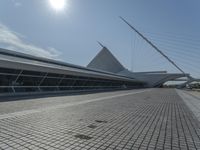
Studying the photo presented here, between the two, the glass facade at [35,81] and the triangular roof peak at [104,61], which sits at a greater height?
the triangular roof peak at [104,61]

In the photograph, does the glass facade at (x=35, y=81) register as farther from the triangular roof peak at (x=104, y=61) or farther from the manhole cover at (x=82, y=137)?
the triangular roof peak at (x=104, y=61)

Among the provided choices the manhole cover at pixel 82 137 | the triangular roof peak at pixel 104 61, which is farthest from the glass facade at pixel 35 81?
the triangular roof peak at pixel 104 61

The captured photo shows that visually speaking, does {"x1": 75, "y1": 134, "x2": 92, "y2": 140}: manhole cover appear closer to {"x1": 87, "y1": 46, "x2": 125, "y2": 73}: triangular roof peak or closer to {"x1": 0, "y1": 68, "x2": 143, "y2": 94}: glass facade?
{"x1": 0, "y1": 68, "x2": 143, "y2": 94}: glass facade

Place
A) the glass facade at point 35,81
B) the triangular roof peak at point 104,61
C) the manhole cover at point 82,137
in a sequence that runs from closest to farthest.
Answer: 1. the manhole cover at point 82,137
2. the glass facade at point 35,81
3. the triangular roof peak at point 104,61

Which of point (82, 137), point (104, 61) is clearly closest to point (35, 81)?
point (82, 137)

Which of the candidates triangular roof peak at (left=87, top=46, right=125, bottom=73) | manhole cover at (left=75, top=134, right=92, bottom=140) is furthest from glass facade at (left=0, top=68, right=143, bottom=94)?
triangular roof peak at (left=87, top=46, right=125, bottom=73)

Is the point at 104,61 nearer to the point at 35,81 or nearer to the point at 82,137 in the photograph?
the point at 35,81

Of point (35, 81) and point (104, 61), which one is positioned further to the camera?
point (104, 61)

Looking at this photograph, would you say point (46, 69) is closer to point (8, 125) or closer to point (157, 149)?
point (8, 125)

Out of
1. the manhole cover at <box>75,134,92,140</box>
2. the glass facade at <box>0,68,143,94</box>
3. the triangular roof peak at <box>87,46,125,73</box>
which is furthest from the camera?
the triangular roof peak at <box>87,46,125,73</box>

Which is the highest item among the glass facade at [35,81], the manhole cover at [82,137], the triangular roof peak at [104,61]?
the triangular roof peak at [104,61]

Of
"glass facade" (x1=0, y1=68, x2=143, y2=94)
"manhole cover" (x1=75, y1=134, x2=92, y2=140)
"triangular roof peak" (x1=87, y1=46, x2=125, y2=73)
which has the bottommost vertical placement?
"manhole cover" (x1=75, y1=134, x2=92, y2=140)

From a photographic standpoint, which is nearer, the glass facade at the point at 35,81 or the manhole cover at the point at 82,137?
the manhole cover at the point at 82,137

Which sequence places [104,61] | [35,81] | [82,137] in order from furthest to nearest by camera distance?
1. [104,61]
2. [35,81]
3. [82,137]
